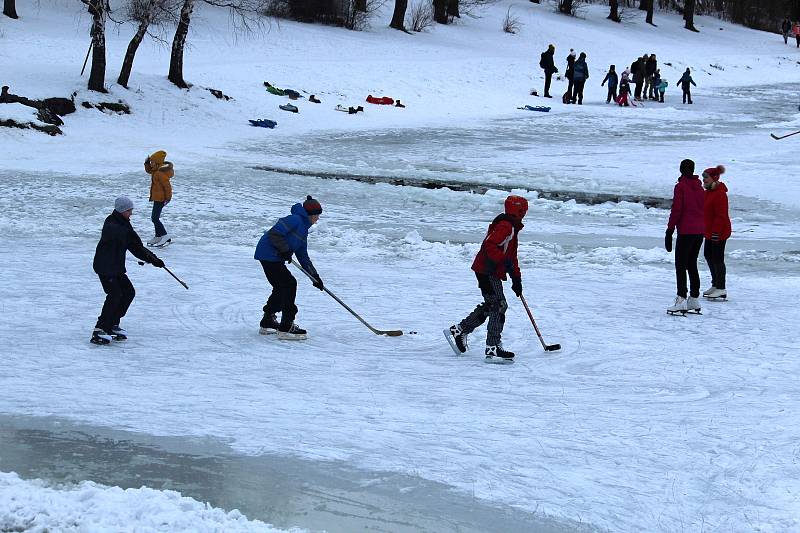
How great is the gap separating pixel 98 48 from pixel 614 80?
57.5 ft

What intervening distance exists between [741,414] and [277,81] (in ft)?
→ 79.1

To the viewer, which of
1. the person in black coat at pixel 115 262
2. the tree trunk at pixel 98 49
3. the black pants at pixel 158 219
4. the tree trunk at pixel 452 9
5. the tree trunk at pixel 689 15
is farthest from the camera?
the tree trunk at pixel 689 15

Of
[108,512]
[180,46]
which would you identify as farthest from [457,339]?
[180,46]

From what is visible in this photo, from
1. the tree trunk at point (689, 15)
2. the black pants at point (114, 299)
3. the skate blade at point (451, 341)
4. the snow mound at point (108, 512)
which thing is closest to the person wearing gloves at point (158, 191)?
the black pants at point (114, 299)

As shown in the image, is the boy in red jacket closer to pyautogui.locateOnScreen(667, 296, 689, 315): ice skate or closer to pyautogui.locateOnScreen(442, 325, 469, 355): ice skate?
pyautogui.locateOnScreen(442, 325, 469, 355): ice skate

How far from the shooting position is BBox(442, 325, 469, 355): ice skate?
892 centimetres

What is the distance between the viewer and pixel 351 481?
594 cm

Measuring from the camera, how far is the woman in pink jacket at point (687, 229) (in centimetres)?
1034

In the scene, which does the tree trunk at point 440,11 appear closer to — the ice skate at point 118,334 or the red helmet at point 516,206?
the ice skate at point 118,334

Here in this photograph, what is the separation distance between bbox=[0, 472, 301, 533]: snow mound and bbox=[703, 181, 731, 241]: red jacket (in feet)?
23.8

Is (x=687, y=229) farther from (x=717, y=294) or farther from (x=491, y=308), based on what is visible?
(x=491, y=308)

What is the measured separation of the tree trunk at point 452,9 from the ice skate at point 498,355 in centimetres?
4134

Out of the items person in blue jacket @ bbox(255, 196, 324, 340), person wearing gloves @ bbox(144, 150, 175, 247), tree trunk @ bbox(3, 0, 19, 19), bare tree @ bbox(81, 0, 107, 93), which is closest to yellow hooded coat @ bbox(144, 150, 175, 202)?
person wearing gloves @ bbox(144, 150, 175, 247)

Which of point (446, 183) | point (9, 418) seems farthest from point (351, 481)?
point (446, 183)
